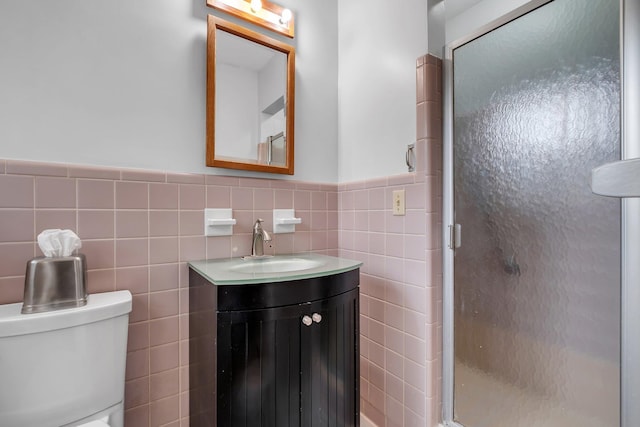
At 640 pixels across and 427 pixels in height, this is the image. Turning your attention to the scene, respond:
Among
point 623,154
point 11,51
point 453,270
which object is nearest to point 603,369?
point 453,270

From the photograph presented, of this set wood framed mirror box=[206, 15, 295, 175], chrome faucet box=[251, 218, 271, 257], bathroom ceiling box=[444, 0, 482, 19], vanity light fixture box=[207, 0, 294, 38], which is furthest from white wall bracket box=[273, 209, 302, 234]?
bathroom ceiling box=[444, 0, 482, 19]

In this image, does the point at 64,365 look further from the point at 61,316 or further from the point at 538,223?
the point at 538,223

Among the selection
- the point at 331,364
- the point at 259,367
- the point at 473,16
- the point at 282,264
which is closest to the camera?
the point at 259,367

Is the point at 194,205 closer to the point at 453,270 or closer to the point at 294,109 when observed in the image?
the point at 294,109

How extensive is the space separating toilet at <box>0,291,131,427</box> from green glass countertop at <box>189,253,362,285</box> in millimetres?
302

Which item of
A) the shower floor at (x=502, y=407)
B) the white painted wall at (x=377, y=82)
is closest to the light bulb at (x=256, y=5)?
the white painted wall at (x=377, y=82)

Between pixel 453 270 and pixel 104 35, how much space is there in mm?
1645

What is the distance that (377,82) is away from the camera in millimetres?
1446

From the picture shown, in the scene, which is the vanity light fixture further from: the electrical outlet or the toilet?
the toilet

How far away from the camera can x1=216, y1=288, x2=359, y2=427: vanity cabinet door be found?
0.91 m

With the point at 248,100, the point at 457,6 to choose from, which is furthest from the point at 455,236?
the point at 457,6

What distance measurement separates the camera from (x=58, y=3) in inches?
40.3

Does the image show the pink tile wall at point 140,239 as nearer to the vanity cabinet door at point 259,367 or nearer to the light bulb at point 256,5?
the vanity cabinet door at point 259,367

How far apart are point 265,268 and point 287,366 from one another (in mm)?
Answer: 429
